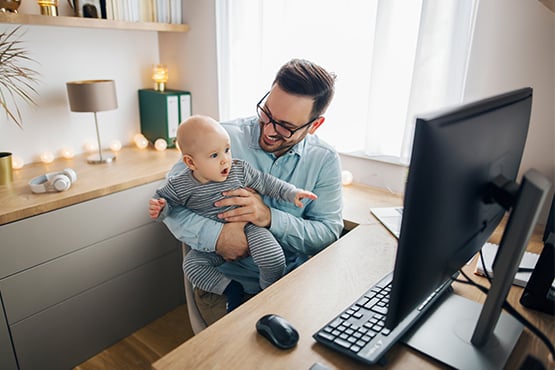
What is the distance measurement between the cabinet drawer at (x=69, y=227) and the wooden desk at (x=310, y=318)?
1.12 metres

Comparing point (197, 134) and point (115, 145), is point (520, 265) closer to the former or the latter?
point (197, 134)

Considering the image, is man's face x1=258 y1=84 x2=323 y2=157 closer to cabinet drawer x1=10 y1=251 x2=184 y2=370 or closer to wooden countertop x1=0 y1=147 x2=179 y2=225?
wooden countertop x1=0 y1=147 x2=179 y2=225

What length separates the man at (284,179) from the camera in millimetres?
1376

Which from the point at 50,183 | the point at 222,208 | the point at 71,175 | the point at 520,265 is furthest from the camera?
the point at 71,175

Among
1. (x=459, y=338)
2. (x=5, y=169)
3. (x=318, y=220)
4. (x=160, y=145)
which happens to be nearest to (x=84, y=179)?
(x=5, y=169)

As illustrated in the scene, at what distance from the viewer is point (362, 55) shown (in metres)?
1.94

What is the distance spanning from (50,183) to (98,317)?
0.71 meters

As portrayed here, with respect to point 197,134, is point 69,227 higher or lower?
lower

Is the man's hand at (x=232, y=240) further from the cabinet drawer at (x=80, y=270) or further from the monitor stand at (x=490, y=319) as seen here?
the cabinet drawer at (x=80, y=270)

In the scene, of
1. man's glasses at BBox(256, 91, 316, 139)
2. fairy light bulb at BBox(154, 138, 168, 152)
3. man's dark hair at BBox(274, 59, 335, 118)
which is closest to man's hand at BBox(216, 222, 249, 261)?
man's glasses at BBox(256, 91, 316, 139)

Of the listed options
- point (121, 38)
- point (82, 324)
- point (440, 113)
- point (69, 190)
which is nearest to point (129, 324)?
point (82, 324)

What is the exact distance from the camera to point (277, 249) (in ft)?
4.49

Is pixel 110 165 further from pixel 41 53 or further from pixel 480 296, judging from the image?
pixel 480 296

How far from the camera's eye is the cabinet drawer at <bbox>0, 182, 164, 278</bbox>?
1.61 m
